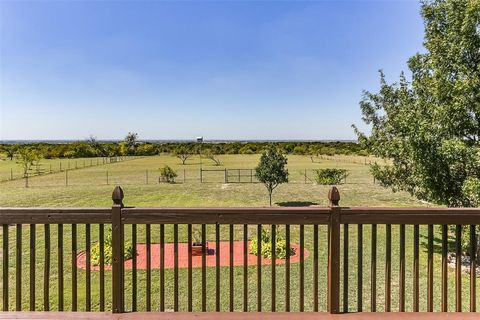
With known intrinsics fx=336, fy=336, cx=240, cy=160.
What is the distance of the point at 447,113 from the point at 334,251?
15.5 feet

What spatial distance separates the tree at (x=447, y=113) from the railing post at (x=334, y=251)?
4.11 m

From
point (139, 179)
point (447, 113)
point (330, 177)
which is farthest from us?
point (139, 179)

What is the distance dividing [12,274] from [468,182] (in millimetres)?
8999

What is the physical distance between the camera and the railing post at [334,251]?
276 cm

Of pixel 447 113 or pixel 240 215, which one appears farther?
pixel 447 113

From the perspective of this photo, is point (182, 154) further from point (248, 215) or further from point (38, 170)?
point (248, 215)

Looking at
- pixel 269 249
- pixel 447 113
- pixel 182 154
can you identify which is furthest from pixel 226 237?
pixel 182 154

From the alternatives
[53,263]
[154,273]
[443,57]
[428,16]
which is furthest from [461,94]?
[53,263]

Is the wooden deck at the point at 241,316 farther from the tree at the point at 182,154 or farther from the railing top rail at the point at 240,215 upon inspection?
the tree at the point at 182,154

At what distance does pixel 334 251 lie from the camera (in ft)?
9.21

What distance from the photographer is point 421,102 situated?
Result: 6.94m

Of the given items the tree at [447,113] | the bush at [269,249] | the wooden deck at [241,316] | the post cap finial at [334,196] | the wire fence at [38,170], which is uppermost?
the tree at [447,113]

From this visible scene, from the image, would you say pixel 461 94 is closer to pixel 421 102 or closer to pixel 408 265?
pixel 421 102

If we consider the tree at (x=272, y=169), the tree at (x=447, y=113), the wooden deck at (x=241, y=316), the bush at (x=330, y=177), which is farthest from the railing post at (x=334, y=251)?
the bush at (x=330, y=177)
